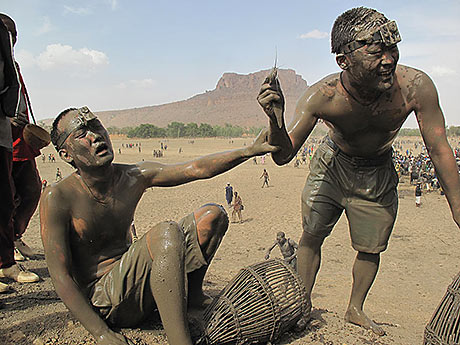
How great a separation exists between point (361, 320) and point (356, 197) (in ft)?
3.67

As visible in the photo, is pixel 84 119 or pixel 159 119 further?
pixel 159 119

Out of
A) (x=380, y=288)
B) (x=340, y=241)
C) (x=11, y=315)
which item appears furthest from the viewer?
(x=340, y=241)

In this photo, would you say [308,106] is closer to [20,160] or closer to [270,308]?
[270,308]

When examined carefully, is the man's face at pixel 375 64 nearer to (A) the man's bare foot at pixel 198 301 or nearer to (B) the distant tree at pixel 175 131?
(A) the man's bare foot at pixel 198 301

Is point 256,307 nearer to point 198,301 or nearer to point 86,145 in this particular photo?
point 198,301

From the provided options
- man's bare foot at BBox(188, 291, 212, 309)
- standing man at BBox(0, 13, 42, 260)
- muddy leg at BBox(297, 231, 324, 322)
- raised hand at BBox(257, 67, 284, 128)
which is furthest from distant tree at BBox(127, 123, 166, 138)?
raised hand at BBox(257, 67, 284, 128)

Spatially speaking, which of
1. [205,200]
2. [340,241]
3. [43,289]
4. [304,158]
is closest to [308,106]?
[43,289]

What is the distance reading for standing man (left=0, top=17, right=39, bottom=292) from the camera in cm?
342

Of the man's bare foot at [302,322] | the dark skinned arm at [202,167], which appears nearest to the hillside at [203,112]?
the man's bare foot at [302,322]

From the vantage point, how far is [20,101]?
12.6 feet

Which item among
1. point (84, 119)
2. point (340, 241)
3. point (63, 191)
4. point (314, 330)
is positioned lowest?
→ point (340, 241)

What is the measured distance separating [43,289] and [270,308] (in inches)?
89.2

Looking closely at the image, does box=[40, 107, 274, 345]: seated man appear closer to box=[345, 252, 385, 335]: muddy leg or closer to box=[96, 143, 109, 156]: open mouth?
box=[96, 143, 109, 156]: open mouth

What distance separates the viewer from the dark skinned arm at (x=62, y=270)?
2.49m
